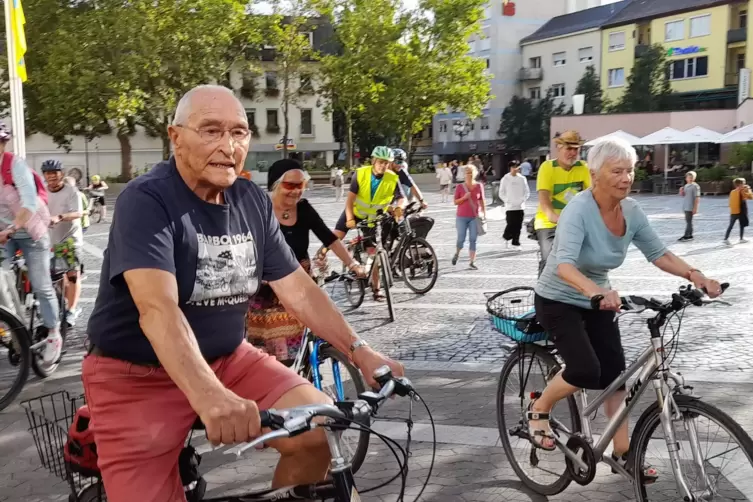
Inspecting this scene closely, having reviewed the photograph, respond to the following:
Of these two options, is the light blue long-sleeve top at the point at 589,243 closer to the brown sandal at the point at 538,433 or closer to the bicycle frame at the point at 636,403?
the bicycle frame at the point at 636,403

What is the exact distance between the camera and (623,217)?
3930 millimetres

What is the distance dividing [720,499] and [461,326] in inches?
215

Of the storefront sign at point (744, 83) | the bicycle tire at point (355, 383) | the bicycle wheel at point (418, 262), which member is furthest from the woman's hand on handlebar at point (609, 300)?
the storefront sign at point (744, 83)

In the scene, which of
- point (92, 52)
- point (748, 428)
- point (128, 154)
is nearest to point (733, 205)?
point (748, 428)

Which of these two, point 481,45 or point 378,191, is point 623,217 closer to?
point 378,191

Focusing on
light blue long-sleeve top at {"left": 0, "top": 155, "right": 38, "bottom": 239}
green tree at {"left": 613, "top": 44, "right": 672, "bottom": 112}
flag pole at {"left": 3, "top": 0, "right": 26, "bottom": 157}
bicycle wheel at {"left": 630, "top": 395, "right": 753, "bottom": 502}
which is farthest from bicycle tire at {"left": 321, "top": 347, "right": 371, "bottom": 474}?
green tree at {"left": 613, "top": 44, "right": 672, "bottom": 112}

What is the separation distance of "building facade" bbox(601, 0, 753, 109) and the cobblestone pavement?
46.1m

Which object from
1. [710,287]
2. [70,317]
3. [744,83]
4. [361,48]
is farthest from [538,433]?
[744,83]

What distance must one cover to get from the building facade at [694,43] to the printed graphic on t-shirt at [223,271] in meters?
55.1

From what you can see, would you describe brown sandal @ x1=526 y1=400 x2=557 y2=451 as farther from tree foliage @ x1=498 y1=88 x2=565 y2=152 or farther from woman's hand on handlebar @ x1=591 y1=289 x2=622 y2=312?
Result: tree foliage @ x1=498 y1=88 x2=565 y2=152

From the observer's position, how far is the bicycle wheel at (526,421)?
162 inches

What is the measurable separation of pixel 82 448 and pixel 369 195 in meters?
7.50

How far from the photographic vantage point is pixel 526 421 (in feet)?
13.9

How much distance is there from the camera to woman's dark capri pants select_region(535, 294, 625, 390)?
12.5 ft
